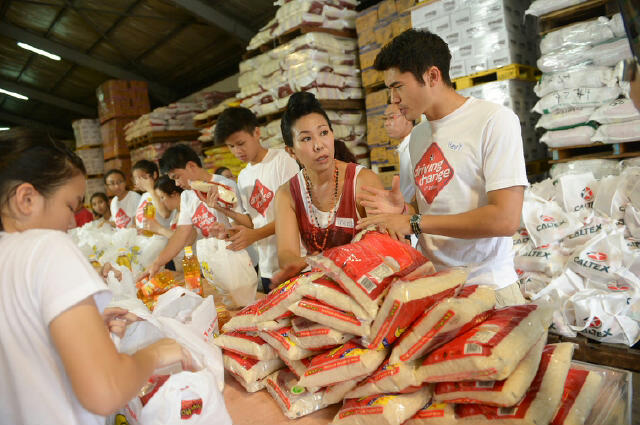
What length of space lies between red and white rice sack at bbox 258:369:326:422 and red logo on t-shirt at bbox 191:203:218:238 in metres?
2.03

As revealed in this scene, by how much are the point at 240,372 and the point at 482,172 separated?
110 cm

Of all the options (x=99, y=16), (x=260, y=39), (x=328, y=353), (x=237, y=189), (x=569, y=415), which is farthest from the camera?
(x=99, y=16)

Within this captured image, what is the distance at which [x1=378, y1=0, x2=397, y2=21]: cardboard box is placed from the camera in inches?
182

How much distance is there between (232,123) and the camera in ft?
9.24

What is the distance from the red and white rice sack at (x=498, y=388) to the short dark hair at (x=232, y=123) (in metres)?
2.21

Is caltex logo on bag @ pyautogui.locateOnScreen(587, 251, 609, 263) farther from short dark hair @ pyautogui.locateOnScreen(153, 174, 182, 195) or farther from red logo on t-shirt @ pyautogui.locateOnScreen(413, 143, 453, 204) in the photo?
short dark hair @ pyautogui.locateOnScreen(153, 174, 182, 195)

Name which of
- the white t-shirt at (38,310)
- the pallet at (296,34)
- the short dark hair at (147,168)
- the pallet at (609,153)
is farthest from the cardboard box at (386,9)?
the white t-shirt at (38,310)

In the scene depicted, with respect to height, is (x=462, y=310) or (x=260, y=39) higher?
(x=260, y=39)

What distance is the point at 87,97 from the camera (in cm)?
1338

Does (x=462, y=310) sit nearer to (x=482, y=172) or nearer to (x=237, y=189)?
(x=482, y=172)

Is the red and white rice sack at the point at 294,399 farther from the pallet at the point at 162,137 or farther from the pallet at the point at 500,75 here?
the pallet at the point at 162,137

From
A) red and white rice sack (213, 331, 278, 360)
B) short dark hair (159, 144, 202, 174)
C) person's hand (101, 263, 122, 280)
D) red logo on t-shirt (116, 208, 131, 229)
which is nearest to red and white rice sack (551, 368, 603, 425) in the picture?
red and white rice sack (213, 331, 278, 360)

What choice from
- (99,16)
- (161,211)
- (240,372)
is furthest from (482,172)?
(99,16)

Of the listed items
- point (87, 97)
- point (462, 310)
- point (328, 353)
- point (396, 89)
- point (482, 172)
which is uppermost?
point (87, 97)
